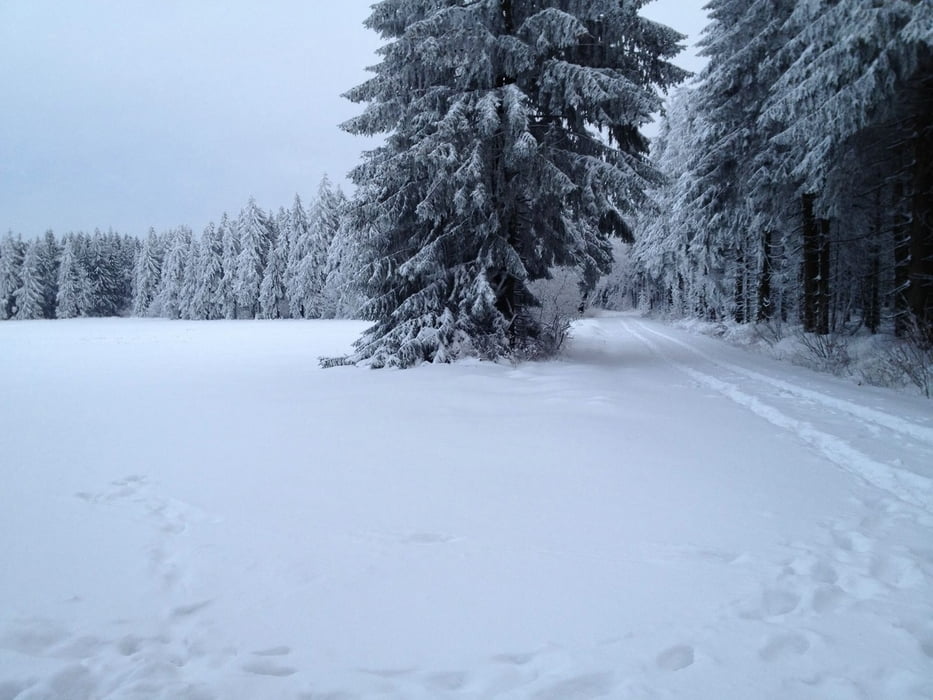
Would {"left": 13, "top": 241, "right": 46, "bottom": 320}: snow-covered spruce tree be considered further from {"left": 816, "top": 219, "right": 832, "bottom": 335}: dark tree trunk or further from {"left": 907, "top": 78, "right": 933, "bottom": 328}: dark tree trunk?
{"left": 907, "top": 78, "right": 933, "bottom": 328}: dark tree trunk

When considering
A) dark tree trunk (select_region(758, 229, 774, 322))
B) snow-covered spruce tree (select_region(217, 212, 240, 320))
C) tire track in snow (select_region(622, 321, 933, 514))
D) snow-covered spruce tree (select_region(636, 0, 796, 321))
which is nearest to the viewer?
tire track in snow (select_region(622, 321, 933, 514))

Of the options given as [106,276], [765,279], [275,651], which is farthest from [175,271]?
[275,651]

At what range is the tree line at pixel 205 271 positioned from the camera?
166 ft

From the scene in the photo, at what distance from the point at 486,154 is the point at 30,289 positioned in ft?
258

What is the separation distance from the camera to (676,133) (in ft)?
91.9

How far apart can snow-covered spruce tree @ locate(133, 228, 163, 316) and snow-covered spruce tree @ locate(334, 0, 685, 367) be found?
72.4m

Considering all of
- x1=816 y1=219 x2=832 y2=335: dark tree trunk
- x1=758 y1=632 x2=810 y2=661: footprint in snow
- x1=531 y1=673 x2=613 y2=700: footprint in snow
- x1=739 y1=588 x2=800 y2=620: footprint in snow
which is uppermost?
x1=816 y1=219 x2=832 y2=335: dark tree trunk

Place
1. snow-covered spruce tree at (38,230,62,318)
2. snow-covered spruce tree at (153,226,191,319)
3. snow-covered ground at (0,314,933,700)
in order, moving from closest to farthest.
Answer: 1. snow-covered ground at (0,314,933,700)
2. snow-covered spruce tree at (153,226,191,319)
3. snow-covered spruce tree at (38,230,62,318)

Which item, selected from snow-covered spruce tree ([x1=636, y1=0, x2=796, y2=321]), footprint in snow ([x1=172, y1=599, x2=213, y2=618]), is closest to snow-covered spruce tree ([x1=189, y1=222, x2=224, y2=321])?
snow-covered spruce tree ([x1=636, y1=0, x2=796, y2=321])

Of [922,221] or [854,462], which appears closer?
[854,462]

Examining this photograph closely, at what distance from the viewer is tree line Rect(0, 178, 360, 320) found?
50562 millimetres

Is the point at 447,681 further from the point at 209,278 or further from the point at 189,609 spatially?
the point at 209,278

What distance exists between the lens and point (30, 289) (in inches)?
2511

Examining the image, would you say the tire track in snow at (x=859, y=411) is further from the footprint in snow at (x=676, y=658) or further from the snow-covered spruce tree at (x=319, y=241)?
the snow-covered spruce tree at (x=319, y=241)
